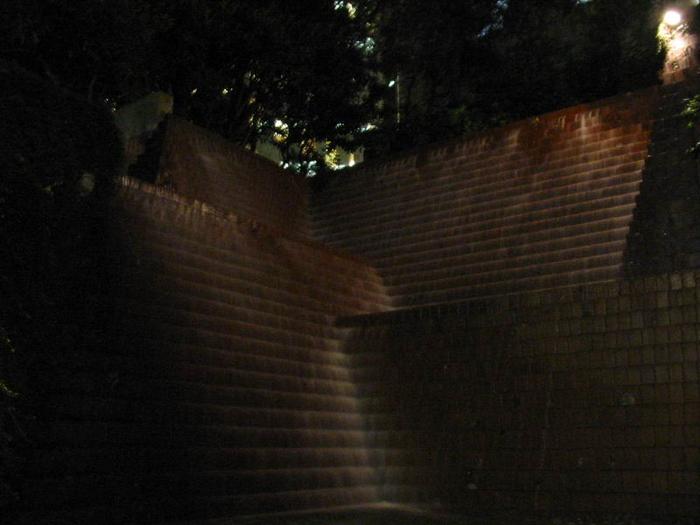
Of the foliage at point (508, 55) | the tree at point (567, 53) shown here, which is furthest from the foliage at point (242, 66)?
the tree at point (567, 53)

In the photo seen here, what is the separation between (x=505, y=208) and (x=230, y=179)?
182 inches

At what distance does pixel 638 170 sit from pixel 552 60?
9.16m

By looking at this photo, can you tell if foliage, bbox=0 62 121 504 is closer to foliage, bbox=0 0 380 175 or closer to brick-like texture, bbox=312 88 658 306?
foliage, bbox=0 0 380 175

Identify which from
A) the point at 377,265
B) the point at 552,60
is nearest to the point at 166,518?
the point at 377,265

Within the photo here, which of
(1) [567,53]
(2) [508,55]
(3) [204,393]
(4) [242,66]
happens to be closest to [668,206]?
(3) [204,393]

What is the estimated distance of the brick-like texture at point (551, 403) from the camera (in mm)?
5457

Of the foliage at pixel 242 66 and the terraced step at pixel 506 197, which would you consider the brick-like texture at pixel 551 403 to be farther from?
the foliage at pixel 242 66

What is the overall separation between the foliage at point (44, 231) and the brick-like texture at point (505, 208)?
16.0 feet

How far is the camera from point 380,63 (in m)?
17.9

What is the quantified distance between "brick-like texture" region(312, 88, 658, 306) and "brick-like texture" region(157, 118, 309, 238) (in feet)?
2.16

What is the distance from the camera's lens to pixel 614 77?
58.2 ft

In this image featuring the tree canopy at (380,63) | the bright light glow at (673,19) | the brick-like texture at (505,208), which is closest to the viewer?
the brick-like texture at (505,208)

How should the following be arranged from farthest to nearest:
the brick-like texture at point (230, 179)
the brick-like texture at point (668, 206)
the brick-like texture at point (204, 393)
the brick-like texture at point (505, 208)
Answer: the brick-like texture at point (230, 179) → the brick-like texture at point (505, 208) → the brick-like texture at point (668, 206) → the brick-like texture at point (204, 393)

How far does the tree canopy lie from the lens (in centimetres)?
1488
